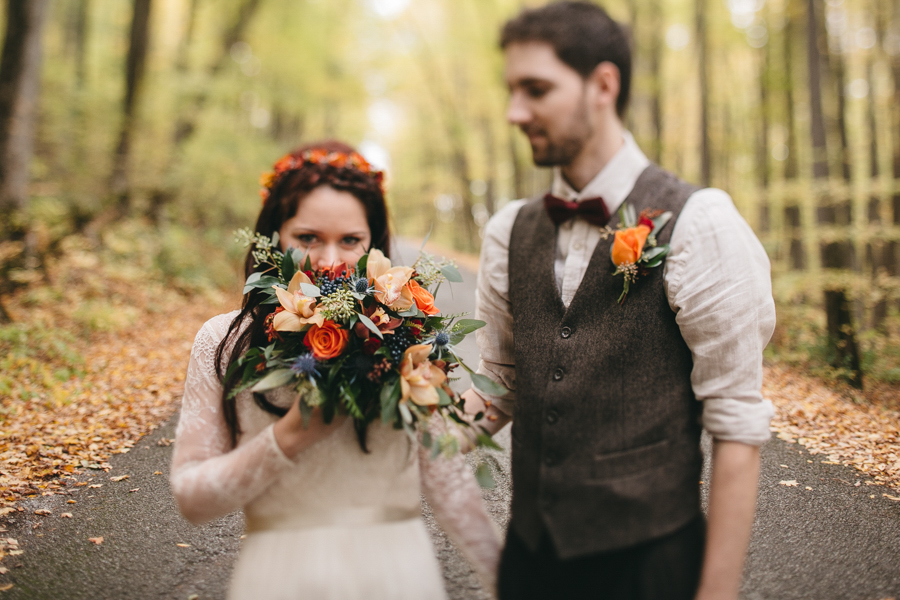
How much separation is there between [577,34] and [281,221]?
126 cm

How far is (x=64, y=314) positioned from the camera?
28.3 ft

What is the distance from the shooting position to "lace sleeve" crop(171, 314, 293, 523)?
1732 mm

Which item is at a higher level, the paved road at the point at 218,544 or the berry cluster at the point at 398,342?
the berry cluster at the point at 398,342

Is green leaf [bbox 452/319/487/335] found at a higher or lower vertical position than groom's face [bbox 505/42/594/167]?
lower

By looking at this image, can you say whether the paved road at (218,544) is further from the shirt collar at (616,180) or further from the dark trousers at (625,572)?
the shirt collar at (616,180)

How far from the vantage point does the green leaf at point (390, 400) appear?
64.4 inches

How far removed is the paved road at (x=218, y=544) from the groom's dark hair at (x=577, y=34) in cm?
203

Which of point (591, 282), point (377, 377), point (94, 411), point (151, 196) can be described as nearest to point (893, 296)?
point (591, 282)

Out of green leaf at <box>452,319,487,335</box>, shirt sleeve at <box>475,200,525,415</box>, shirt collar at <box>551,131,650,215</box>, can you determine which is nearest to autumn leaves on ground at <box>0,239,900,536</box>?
shirt sleeve at <box>475,200,525,415</box>

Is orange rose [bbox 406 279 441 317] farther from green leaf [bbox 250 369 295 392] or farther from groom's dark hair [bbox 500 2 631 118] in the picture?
groom's dark hair [bbox 500 2 631 118]

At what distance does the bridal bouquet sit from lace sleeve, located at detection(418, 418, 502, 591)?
0.26 meters

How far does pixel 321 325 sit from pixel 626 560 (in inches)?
43.4

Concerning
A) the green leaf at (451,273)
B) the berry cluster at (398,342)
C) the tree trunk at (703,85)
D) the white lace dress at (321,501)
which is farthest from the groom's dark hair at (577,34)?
the tree trunk at (703,85)

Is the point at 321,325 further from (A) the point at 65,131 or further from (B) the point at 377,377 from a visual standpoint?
(A) the point at 65,131
